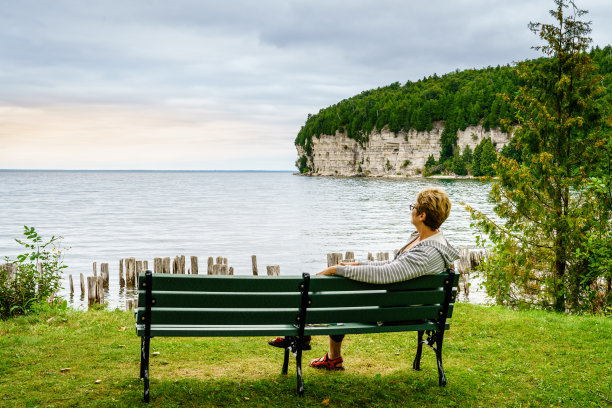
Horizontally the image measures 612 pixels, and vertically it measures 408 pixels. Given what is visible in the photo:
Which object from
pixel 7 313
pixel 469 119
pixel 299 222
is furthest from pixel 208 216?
pixel 469 119

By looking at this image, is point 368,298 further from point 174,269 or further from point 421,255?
point 174,269

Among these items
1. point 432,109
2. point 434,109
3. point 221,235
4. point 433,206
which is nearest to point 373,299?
point 433,206

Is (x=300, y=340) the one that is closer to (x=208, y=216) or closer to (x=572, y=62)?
(x=572, y=62)

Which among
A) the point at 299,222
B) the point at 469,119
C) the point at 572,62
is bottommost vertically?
the point at 299,222

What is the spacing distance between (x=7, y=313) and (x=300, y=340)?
23.3 feet

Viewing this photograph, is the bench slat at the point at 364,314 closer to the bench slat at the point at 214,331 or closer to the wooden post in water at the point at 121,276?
the bench slat at the point at 214,331

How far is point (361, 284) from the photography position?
14.7 ft

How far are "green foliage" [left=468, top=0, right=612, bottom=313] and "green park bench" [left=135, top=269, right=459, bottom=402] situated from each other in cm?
597

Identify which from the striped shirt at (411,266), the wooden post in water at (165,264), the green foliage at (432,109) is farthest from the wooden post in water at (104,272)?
the green foliage at (432,109)

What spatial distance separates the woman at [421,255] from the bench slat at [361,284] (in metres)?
0.06

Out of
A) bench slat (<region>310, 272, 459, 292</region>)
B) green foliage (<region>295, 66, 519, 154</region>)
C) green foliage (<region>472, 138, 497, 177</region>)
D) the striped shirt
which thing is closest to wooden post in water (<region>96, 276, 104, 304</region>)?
bench slat (<region>310, 272, 459, 292</region>)

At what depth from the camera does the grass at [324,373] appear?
466 cm

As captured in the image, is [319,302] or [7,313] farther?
[7,313]

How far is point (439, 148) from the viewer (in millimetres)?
133750
